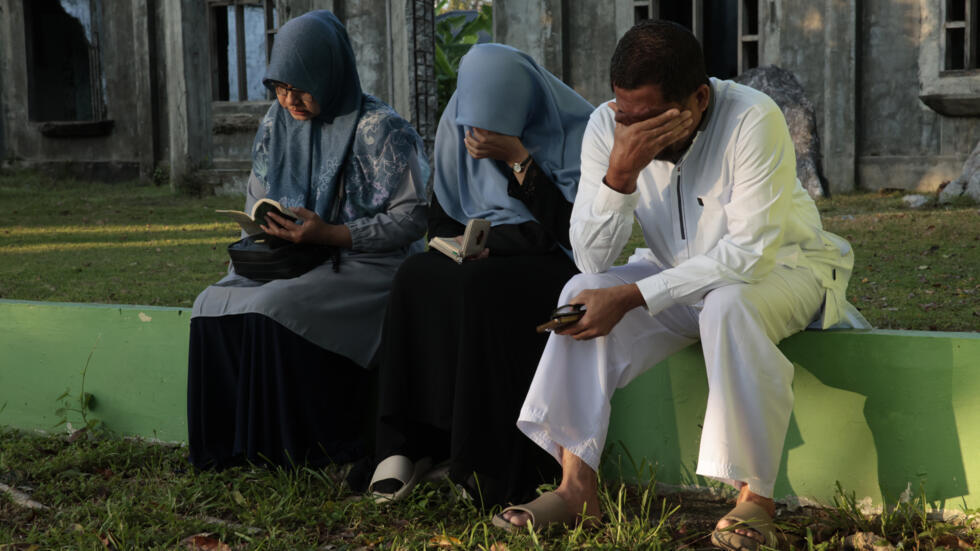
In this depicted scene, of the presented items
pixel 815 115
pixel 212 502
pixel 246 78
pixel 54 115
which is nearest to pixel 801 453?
pixel 212 502

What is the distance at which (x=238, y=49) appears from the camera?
1455cm

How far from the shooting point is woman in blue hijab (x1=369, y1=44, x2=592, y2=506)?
302 centimetres

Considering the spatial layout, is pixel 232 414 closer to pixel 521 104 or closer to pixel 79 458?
pixel 79 458

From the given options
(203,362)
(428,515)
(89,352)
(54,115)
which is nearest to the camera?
(428,515)

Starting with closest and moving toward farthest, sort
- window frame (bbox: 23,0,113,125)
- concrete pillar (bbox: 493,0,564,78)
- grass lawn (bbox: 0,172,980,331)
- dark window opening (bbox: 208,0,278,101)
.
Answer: grass lawn (bbox: 0,172,980,331)
concrete pillar (bbox: 493,0,564,78)
dark window opening (bbox: 208,0,278,101)
window frame (bbox: 23,0,113,125)

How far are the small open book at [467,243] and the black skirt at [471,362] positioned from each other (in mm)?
30

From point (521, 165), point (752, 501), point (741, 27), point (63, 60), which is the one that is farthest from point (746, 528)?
point (63, 60)

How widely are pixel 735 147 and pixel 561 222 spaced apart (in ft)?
2.22

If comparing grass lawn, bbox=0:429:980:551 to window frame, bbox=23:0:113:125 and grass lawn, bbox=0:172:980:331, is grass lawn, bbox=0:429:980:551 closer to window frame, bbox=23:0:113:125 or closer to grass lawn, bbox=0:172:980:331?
grass lawn, bbox=0:172:980:331

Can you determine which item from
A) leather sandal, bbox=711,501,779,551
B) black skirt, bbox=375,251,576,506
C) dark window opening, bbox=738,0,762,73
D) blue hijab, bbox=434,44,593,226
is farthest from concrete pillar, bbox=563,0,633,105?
leather sandal, bbox=711,501,779,551

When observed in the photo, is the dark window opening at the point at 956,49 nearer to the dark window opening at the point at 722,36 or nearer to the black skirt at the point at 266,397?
the dark window opening at the point at 722,36

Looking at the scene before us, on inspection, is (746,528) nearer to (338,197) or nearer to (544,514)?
(544,514)

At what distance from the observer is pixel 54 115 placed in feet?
56.1

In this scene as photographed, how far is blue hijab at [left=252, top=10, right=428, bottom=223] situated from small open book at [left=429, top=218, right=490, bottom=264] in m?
0.50
